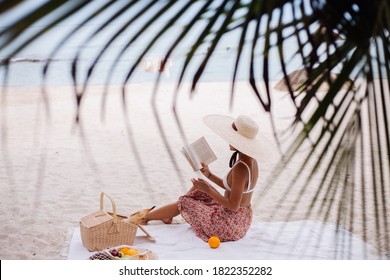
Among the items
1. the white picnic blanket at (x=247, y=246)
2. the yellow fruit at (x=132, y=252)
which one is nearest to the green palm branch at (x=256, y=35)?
the yellow fruit at (x=132, y=252)

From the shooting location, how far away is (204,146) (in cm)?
259

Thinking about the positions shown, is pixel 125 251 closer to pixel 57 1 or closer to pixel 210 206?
pixel 210 206

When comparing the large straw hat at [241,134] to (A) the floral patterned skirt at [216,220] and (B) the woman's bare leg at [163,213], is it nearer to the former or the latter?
(A) the floral patterned skirt at [216,220]

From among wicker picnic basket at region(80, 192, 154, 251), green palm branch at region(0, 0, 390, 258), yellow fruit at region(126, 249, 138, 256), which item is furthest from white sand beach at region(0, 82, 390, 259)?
yellow fruit at region(126, 249, 138, 256)

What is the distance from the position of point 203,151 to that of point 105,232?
2.29 ft

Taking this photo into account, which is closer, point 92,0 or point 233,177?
point 92,0

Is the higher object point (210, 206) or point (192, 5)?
point (192, 5)

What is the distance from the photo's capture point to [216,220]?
9.00ft

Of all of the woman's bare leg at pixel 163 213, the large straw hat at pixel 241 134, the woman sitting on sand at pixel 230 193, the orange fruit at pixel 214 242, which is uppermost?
the large straw hat at pixel 241 134

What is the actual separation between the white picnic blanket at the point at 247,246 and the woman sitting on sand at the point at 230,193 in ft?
0.27

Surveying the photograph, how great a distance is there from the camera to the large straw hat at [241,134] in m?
2.54

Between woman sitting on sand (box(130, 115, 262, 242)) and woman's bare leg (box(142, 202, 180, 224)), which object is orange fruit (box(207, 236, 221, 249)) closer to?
woman sitting on sand (box(130, 115, 262, 242))
